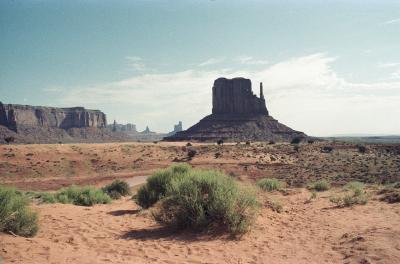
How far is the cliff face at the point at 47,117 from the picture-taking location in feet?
492

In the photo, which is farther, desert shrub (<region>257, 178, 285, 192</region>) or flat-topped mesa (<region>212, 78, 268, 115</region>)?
flat-topped mesa (<region>212, 78, 268, 115</region>)

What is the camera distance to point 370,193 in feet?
52.2

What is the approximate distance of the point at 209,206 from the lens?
33.1 ft

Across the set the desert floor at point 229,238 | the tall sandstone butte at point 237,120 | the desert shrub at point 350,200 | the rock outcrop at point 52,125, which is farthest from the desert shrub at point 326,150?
the rock outcrop at point 52,125

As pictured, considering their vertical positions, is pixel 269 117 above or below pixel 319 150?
above

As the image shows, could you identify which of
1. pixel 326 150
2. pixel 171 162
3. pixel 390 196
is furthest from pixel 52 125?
pixel 390 196

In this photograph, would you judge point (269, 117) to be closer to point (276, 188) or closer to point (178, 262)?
point (276, 188)

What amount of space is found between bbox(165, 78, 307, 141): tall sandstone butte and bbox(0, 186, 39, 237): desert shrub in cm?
9038

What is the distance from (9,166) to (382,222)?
48028 millimetres

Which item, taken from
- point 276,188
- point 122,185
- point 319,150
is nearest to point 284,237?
point 276,188

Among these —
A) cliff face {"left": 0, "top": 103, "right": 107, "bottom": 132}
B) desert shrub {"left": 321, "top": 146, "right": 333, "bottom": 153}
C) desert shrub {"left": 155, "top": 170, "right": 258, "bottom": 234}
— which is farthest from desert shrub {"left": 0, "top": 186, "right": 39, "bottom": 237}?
cliff face {"left": 0, "top": 103, "right": 107, "bottom": 132}

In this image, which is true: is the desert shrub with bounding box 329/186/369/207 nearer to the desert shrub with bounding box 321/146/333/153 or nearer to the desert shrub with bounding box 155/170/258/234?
the desert shrub with bounding box 155/170/258/234

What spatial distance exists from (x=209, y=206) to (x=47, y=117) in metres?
184

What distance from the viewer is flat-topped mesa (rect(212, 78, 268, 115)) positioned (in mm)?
134750
